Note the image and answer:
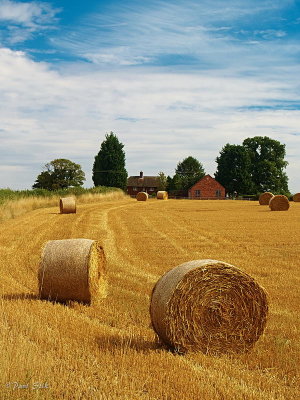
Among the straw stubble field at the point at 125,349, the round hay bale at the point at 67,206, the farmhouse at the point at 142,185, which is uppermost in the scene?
the farmhouse at the point at 142,185

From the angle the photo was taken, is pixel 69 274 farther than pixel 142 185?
No

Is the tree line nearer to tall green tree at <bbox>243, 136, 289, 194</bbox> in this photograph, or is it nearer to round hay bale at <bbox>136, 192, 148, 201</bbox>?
tall green tree at <bbox>243, 136, 289, 194</bbox>

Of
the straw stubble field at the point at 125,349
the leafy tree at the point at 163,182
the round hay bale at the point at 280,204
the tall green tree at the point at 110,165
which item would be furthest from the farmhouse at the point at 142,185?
the straw stubble field at the point at 125,349

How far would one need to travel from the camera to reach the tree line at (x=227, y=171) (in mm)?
82250

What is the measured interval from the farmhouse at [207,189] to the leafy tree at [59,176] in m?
21.9

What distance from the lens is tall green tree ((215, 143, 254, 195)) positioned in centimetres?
8869

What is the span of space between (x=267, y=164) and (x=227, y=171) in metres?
6.56

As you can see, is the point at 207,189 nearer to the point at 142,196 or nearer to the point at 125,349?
the point at 142,196

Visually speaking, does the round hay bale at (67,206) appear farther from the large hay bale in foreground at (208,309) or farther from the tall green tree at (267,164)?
the tall green tree at (267,164)

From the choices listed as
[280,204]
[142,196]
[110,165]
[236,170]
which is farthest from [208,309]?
[236,170]

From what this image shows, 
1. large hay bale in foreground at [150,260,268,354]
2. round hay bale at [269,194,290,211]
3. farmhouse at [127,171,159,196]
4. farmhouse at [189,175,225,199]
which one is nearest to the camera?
large hay bale in foreground at [150,260,268,354]

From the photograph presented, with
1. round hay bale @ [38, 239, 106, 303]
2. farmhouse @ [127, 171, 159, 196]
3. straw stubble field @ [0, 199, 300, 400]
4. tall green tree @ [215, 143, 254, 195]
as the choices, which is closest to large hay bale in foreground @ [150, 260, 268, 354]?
straw stubble field @ [0, 199, 300, 400]

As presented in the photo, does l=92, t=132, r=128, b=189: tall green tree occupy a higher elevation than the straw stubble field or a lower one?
higher

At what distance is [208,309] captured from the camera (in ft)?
24.5
